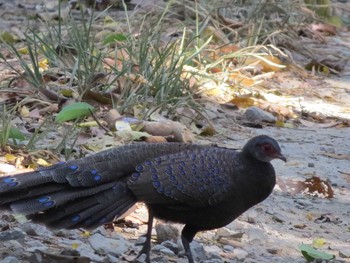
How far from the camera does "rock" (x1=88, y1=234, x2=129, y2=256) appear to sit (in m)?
4.82

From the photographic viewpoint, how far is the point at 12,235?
4.72 metres

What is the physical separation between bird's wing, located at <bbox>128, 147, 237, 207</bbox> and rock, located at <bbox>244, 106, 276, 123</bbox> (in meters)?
3.11

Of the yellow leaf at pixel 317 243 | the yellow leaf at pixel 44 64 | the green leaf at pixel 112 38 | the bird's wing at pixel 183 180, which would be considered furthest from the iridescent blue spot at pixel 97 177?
the green leaf at pixel 112 38

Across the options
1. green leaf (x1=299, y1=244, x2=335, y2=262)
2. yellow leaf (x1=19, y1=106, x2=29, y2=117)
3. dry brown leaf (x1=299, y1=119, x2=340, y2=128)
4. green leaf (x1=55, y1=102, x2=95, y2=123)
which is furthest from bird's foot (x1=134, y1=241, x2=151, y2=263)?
dry brown leaf (x1=299, y1=119, x2=340, y2=128)

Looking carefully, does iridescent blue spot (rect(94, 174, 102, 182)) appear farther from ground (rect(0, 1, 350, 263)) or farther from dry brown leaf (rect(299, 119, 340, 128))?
dry brown leaf (rect(299, 119, 340, 128))

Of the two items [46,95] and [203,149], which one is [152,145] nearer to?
[203,149]

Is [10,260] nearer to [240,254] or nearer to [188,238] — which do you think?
[188,238]

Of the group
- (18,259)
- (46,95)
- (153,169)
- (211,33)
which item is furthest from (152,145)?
(211,33)

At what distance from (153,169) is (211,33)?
4.51 metres

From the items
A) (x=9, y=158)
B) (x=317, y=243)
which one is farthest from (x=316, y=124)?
(x=9, y=158)

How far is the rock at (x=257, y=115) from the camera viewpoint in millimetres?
7770

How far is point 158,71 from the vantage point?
7.43 metres

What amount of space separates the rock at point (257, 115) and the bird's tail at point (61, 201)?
337cm

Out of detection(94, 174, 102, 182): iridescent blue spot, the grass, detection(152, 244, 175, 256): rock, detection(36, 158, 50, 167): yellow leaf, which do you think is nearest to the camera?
detection(94, 174, 102, 182): iridescent blue spot
